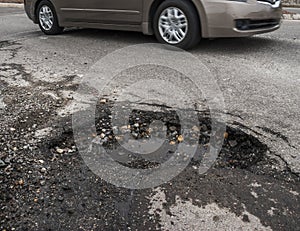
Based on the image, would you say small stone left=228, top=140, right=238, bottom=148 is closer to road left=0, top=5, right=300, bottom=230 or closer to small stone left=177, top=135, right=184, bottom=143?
road left=0, top=5, right=300, bottom=230

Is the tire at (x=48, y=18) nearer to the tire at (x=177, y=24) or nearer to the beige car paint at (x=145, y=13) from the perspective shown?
the beige car paint at (x=145, y=13)

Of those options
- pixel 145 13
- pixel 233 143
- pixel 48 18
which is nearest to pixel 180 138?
pixel 233 143

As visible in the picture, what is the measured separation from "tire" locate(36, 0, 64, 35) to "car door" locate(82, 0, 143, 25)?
1.08 metres

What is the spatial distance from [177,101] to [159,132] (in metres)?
0.66

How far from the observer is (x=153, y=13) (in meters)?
5.71

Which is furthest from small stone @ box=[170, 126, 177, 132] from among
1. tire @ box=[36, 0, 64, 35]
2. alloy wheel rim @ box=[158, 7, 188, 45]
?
tire @ box=[36, 0, 64, 35]

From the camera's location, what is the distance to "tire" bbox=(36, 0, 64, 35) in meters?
7.03

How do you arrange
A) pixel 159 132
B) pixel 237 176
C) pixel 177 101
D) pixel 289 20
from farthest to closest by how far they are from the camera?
1. pixel 289 20
2. pixel 177 101
3. pixel 159 132
4. pixel 237 176

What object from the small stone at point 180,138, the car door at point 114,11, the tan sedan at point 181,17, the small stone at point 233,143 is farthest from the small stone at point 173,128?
the car door at point 114,11

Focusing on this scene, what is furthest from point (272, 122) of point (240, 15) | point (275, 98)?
point (240, 15)

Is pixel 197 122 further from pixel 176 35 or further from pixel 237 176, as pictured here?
pixel 176 35

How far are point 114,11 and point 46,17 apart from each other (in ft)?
6.47

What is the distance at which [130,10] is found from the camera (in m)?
5.75

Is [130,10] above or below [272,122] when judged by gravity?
above
